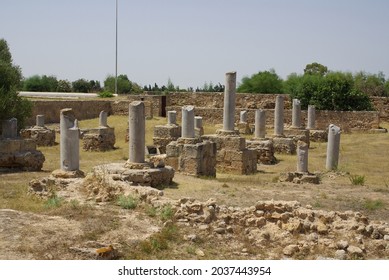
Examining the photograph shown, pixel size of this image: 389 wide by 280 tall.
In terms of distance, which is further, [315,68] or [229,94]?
[315,68]

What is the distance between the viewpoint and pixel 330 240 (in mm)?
7383

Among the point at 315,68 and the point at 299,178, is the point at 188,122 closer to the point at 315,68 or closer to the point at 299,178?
the point at 299,178

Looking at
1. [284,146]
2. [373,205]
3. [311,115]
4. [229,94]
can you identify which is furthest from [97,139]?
[373,205]

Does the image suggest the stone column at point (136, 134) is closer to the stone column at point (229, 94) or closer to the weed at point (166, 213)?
the weed at point (166, 213)

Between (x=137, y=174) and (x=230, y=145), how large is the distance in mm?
6090

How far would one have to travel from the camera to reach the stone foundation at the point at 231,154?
17194 mm

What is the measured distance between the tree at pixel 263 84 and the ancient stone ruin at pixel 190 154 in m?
34.8

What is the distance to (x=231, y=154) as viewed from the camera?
17281 millimetres

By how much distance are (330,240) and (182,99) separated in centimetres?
3414

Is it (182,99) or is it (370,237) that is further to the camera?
(182,99)

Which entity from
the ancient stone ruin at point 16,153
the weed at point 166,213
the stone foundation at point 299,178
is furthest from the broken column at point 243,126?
the weed at point 166,213

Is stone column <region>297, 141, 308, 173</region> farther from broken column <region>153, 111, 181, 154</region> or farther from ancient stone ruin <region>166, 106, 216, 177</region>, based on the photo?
broken column <region>153, 111, 181, 154</region>
